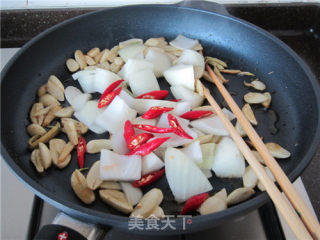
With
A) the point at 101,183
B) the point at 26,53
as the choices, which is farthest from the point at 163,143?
the point at 26,53

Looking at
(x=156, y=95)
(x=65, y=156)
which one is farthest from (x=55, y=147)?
(x=156, y=95)

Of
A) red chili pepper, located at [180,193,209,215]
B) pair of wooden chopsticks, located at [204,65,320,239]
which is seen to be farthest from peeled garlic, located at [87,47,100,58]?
red chili pepper, located at [180,193,209,215]

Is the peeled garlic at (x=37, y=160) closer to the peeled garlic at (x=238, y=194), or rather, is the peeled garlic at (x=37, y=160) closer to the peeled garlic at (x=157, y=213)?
the peeled garlic at (x=157, y=213)

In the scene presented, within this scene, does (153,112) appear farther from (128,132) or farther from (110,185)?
(110,185)

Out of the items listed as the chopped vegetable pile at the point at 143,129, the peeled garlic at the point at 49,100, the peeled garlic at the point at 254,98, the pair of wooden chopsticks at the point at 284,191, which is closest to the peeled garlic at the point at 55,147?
the chopped vegetable pile at the point at 143,129

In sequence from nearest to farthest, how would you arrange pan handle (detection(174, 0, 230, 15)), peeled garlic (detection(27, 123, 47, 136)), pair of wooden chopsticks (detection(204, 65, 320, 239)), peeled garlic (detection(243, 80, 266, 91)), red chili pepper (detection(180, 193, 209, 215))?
pair of wooden chopsticks (detection(204, 65, 320, 239))
red chili pepper (detection(180, 193, 209, 215))
peeled garlic (detection(27, 123, 47, 136))
peeled garlic (detection(243, 80, 266, 91))
pan handle (detection(174, 0, 230, 15))

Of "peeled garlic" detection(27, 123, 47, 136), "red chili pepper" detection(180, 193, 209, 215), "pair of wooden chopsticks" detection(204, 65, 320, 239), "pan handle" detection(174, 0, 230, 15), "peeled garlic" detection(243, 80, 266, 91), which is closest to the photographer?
"pair of wooden chopsticks" detection(204, 65, 320, 239)

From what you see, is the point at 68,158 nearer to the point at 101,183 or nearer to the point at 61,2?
the point at 101,183

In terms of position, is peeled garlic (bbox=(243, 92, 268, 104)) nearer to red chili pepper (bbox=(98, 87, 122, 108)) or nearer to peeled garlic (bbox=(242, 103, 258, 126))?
peeled garlic (bbox=(242, 103, 258, 126))
